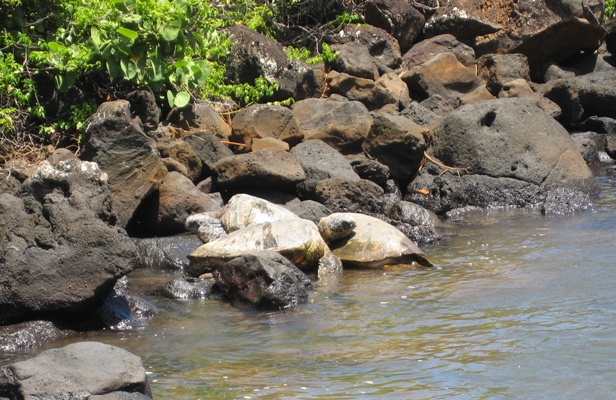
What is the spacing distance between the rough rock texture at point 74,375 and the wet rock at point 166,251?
379 cm

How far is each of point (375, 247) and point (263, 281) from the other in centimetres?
175

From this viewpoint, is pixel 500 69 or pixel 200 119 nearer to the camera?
pixel 200 119

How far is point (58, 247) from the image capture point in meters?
6.41

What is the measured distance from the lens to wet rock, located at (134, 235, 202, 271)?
8.40 metres

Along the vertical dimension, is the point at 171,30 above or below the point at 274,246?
above

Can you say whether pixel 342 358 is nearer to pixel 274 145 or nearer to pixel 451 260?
pixel 451 260

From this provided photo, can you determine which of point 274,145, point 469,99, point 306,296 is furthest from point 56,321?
point 469,99

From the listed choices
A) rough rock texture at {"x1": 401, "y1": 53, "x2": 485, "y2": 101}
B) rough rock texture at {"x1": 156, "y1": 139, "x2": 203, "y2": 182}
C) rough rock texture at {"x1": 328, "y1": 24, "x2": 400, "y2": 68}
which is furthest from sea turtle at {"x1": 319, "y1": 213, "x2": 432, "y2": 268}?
rough rock texture at {"x1": 328, "y1": 24, "x2": 400, "y2": 68}

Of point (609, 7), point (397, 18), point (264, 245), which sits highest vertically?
point (609, 7)

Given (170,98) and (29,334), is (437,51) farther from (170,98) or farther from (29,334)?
(29,334)

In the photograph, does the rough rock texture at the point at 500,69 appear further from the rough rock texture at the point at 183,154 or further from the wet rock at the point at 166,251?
the wet rock at the point at 166,251

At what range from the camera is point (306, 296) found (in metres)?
7.23

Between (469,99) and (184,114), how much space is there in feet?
18.9

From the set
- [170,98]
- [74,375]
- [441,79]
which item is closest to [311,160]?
[170,98]
